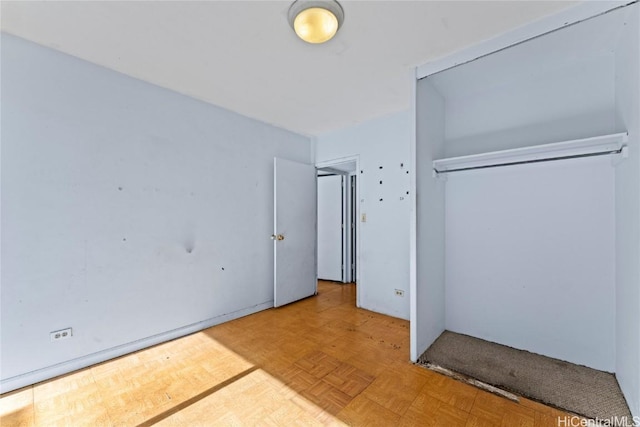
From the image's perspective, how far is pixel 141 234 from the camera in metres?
2.47

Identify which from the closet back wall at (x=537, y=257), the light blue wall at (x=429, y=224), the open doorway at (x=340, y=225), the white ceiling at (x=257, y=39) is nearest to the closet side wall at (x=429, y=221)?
the light blue wall at (x=429, y=224)

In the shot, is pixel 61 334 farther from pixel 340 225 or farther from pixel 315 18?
pixel 340 225

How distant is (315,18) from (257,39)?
21.3 inches

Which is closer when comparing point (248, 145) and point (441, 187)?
point (441, 187)

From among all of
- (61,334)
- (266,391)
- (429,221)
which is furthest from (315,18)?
(61,334)

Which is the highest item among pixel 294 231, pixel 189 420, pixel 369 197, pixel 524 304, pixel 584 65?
pixel 584 65

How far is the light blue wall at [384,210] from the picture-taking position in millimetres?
3197

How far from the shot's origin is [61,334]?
2.06 meters

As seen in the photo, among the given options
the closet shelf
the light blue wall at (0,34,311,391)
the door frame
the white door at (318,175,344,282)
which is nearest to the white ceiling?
the light blue wall at (0,34,311,391)

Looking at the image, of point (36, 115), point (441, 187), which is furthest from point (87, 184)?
point (441, 187)

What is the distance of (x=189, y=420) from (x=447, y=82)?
3279 millimetres

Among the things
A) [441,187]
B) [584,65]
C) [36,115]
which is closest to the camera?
[36,115]

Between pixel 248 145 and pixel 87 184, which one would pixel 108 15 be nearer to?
pixel 87 184

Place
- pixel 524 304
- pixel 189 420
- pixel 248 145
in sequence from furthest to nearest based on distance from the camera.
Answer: pixel 248 145, pixel 524 304, pixel 189 420
